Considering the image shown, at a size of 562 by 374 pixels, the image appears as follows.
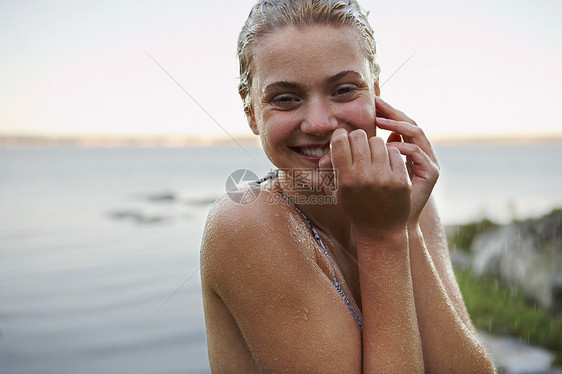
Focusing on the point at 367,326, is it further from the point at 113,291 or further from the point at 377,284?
the point at 113,291

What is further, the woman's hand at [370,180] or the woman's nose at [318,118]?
the woman's nose at [318,118]

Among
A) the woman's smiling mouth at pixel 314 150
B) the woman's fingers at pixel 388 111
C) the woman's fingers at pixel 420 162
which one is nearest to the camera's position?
the woman's smiling mouth at pixel 314 150

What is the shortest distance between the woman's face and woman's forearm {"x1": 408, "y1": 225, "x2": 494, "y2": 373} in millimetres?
592

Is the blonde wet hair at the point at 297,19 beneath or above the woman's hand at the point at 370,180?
above

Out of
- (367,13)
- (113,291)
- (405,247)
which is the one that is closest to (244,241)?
(405,247)

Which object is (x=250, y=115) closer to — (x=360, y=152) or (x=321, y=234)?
(x=321, y=234)

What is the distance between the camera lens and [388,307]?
1849 millimetres

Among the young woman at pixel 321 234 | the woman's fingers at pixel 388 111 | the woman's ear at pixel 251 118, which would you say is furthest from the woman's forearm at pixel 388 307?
the woman's ear at pixel 251 118

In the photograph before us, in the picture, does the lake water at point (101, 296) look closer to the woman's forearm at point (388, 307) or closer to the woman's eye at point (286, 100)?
the woman's eye at point (286, 100)

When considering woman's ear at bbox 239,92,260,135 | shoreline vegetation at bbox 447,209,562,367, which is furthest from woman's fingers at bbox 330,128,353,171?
shoreline vegetation at bbox 447,209,562,367

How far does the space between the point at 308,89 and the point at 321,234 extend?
2.42ft

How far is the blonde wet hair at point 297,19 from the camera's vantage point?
2.00m

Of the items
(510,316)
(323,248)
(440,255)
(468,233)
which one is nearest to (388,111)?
(323,248)

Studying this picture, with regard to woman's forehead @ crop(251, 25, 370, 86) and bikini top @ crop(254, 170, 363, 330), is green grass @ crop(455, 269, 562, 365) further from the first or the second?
woman's forehead @ crop(251, 25, 370, 86)
